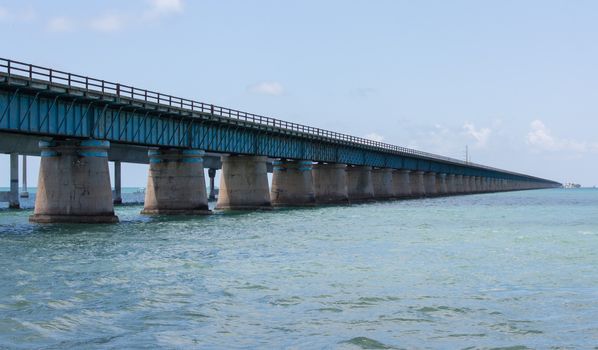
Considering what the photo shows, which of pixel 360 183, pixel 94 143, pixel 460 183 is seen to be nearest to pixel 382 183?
pixel 360 183

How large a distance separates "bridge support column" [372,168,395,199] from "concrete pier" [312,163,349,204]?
2288 cm

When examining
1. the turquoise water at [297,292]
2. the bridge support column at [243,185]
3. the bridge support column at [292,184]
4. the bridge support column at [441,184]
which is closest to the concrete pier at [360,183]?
the bridge support column at [292,184]

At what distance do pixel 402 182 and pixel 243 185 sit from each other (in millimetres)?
65833

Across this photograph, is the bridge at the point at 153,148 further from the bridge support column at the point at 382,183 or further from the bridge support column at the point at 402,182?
the bridge support column at the point at 402,182

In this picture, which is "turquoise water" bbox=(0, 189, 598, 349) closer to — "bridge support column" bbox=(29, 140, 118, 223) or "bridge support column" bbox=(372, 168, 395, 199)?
"bridge support column" bbox=(29, 140, 118, 223)

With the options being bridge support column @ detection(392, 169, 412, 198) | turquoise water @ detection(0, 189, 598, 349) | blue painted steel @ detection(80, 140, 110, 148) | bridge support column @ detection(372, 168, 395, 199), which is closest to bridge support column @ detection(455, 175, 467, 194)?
bridge support column @ detection(392, 169, 412, 198)

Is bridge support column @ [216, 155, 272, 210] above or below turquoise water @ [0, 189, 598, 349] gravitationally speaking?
above

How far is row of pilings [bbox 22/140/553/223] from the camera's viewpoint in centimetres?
4688

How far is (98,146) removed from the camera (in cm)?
4834

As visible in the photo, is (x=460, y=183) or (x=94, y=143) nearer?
(x=94, y=143)

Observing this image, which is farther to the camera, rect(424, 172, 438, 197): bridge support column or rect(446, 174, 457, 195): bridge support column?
rect(446, 174, 457, 195): bridge support column

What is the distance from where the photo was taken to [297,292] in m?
20.8

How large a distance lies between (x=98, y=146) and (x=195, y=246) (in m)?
16.6

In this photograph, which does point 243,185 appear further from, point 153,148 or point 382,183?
point 382,183
